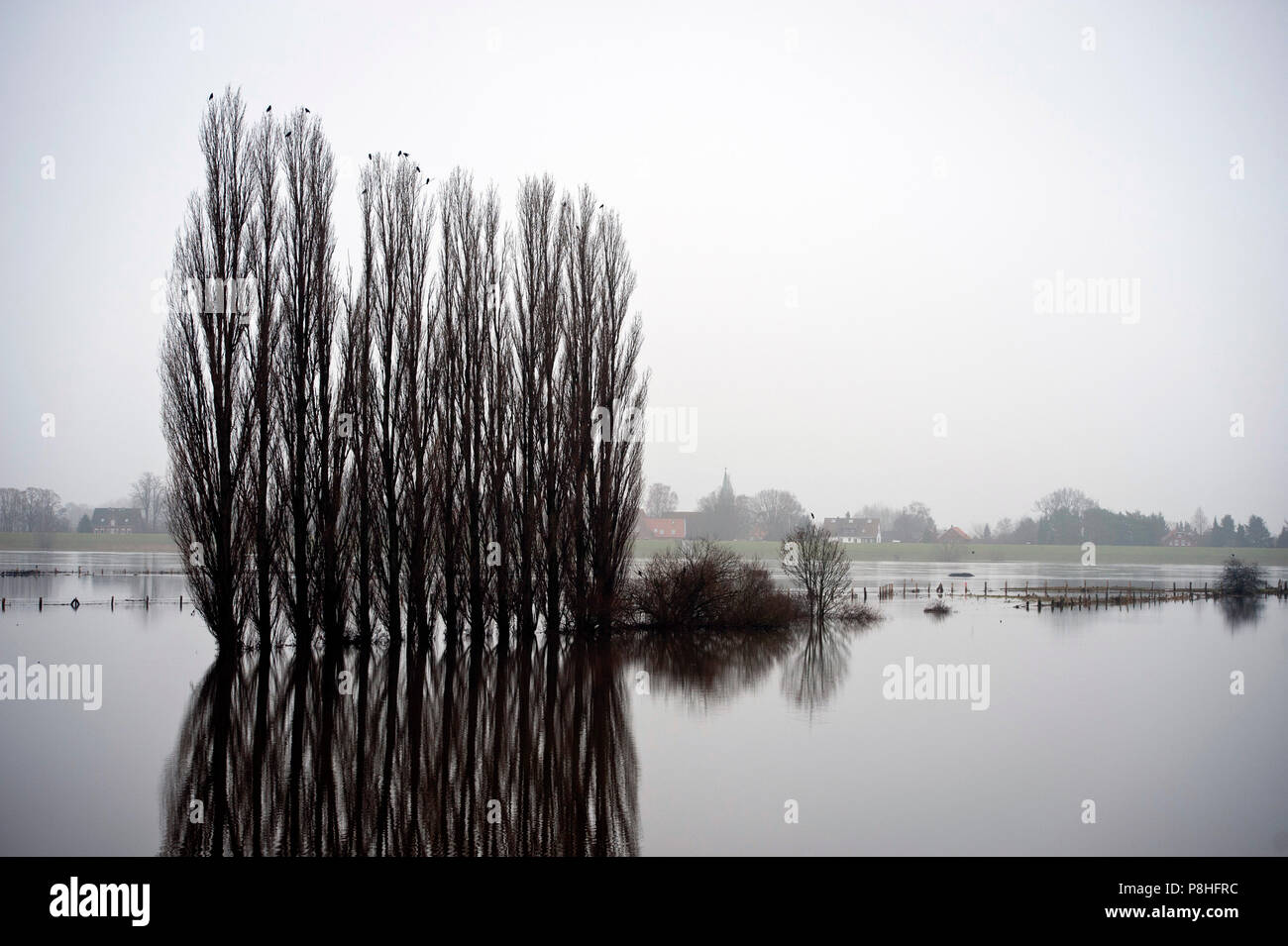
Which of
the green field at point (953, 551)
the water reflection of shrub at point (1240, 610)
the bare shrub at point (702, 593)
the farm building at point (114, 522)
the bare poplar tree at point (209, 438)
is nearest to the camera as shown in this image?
the bare poplar tree at point (209, 438)

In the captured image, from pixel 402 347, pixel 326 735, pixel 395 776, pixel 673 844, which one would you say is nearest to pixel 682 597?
pixel 402 347

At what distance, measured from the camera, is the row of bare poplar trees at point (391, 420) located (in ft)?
71.9

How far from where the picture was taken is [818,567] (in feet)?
122

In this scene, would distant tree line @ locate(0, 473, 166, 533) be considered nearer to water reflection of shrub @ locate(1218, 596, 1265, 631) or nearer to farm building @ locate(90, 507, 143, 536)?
farm building @ locate(90, 507, 143, 536)

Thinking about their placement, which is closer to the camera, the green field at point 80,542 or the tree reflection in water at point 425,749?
the tree reflection in water at point 425,749

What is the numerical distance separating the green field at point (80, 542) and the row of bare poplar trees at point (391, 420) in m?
95.1

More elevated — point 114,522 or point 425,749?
point 114,522

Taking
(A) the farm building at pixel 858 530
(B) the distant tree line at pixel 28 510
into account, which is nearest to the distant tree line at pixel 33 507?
(B) the distant tree line at pixel 28 510

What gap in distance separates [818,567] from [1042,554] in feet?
287

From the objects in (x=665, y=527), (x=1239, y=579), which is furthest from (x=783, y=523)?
(x=1239, y=579)

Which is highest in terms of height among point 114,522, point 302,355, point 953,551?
point 302,355

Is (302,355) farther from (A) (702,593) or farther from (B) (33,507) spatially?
(B) (33,507)

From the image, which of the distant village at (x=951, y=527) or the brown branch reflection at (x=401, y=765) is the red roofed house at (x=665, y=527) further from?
the brown branch reflection at (x=401, y=765)

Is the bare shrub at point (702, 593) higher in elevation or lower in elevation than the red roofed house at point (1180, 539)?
higher
